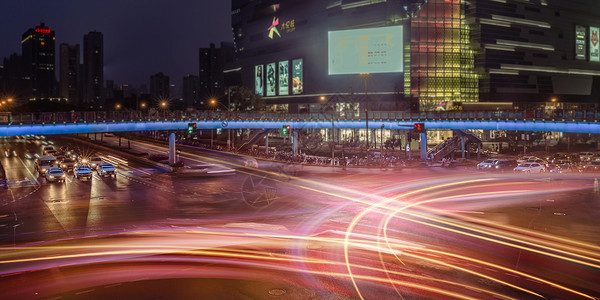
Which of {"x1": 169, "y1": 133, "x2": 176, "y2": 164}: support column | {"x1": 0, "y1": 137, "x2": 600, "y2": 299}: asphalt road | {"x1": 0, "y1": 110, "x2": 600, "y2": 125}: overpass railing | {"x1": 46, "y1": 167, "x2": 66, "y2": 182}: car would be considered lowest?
{"x1": 0, "y1": 137, "x2": 600, "y2": 299}: asphalt road

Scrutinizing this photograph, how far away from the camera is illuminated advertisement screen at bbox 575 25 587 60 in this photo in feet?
383

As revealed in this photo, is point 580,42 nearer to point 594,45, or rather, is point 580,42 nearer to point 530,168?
point 594,45

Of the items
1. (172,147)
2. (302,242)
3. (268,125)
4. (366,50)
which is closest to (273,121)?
(268,125)

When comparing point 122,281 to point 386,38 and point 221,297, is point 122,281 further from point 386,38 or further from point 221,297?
point 386,38

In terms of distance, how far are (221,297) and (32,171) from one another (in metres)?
49.4

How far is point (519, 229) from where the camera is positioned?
21844 millimetres

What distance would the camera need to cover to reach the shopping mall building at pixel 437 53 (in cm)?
9962

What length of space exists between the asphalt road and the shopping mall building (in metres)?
59.2

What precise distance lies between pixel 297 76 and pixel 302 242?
109 m

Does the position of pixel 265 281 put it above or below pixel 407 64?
below

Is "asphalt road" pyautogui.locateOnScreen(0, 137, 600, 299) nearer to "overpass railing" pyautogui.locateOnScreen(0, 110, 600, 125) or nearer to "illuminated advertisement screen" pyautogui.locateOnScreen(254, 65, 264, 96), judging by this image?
"overpass railing" pyautogui.locateOnScreen(0, 110, 600, 125)

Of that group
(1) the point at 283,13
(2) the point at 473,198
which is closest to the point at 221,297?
(2) the point at 473,198

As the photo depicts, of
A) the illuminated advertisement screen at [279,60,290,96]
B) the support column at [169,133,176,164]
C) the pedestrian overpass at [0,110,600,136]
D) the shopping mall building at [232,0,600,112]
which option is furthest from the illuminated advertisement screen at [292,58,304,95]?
the support column at [169,133,176,164]

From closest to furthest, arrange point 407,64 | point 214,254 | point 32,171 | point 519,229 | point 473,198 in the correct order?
point 214,254 → point 519,229 → point 473,198 → point 32,171 → point 407,64
